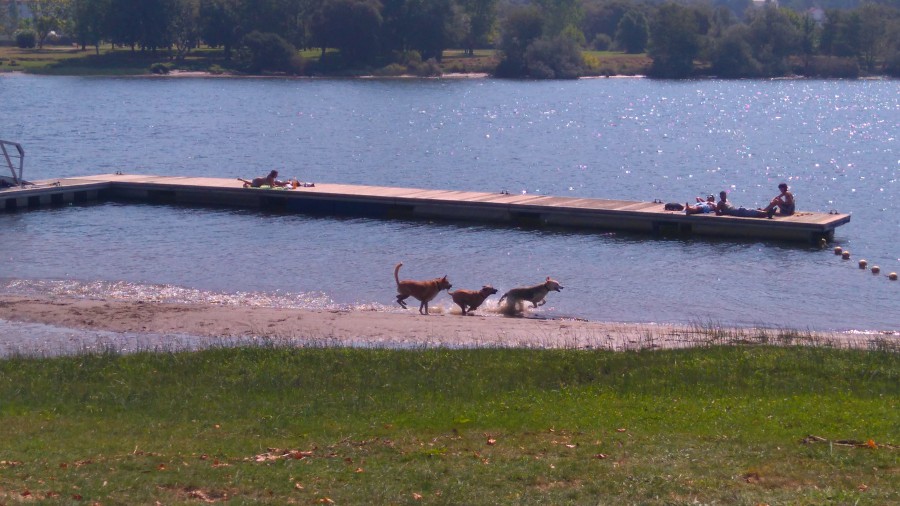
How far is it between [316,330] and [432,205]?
1554 cm

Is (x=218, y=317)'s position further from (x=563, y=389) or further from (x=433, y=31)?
(x=433, y=31)

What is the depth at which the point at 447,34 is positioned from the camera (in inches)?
5098

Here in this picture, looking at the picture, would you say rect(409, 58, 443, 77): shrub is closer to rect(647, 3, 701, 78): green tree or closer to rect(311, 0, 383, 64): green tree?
rect(311, 0, 383, 64): green tree

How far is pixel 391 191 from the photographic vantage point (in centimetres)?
3634

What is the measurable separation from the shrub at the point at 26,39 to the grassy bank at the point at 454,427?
12660 centimetres

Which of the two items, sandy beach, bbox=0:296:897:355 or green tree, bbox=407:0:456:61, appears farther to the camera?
green tree, bbox=407:0:456:61

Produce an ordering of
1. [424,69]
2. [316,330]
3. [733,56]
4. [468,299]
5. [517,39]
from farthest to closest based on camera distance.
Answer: [733,56] → [517,39] → [424,69] → [468,299] → [316,330]

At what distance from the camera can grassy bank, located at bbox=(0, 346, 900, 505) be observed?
30.5 ft

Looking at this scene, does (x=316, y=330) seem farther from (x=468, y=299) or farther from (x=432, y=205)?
(x=432, y=205)

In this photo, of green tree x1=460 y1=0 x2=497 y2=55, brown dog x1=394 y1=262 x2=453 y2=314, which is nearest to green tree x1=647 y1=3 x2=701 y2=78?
green tree x1=460 y1=0 x2=497 y2=55

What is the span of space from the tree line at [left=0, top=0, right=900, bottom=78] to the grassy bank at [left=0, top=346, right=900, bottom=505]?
364 feet

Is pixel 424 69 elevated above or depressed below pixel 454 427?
below

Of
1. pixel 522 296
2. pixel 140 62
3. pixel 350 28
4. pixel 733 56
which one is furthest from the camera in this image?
pixel 733 56

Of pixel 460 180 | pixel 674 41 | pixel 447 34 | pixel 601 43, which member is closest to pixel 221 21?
pixel 447 34
